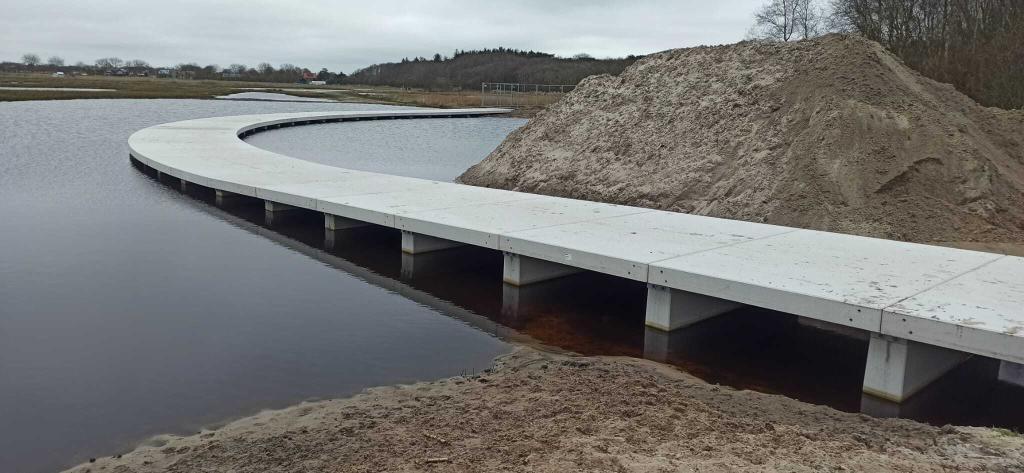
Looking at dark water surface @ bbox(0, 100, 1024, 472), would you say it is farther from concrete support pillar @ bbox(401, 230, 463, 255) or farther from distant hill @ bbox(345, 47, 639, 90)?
distant hill @ bbox(345, 47, 639, 90)

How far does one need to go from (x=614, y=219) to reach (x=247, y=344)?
4.56 metres

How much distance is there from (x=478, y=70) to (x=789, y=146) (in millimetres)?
103378

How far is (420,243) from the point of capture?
9539 mm

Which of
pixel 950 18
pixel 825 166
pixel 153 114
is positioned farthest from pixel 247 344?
pixel 153 114

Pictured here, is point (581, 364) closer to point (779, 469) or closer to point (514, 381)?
point (514, 381)

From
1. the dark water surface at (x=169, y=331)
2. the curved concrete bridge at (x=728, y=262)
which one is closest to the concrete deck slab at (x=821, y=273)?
the curved concrete bridge at (x=728, y=262)

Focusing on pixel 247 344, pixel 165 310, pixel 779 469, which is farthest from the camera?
pixel 165 310

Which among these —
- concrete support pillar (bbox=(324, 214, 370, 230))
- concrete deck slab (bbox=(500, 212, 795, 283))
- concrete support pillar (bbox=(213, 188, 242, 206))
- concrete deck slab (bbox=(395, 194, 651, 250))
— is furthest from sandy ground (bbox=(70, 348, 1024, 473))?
A: concrete support pillar (bbox=(213, 188, 242, 206))

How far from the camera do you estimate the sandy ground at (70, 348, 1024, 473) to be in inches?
159

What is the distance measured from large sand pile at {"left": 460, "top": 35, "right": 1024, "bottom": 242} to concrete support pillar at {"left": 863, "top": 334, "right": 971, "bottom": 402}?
14.8ft

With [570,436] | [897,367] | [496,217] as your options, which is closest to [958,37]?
[496,217]

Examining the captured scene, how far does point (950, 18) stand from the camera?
23.9 metres

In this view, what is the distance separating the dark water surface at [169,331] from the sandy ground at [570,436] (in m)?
0.53

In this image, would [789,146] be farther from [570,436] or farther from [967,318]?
[570,436]
